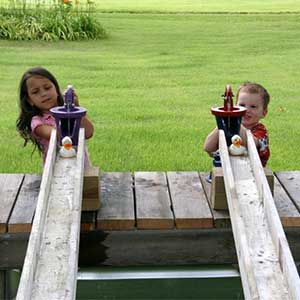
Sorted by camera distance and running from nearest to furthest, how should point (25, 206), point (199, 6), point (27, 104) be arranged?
point (25, 206) → point (27, 104) → point (199, 6)

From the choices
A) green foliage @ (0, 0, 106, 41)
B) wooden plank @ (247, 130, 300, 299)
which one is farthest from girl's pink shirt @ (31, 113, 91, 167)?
green foliage @ (0, 0, 106, 41)

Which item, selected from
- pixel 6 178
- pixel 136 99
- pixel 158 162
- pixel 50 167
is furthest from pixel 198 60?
pixel 50 167

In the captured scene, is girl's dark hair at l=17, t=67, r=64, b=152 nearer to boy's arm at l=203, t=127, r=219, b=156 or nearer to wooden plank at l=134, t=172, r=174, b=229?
wooden plank at l=134, t=172, r=174, b=229

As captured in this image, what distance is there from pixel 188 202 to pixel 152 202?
0.68 ft

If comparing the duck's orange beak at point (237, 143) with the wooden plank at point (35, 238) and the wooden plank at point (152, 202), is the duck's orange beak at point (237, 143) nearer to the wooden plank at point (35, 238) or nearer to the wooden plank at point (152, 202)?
the wooden plank at point (152, 202)

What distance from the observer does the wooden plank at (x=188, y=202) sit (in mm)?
4145

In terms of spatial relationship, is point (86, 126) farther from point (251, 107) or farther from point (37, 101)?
point (251, 107)

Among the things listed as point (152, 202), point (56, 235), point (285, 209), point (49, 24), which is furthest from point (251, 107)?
point (49, 24)

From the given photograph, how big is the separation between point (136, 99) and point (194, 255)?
4.97 m

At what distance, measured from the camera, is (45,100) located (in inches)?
189

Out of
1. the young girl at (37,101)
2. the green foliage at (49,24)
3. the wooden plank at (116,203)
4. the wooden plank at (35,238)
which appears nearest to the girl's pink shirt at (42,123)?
the young girl at (37,101)

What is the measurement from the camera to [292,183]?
15.9ft

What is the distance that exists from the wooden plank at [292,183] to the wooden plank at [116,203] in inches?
37.6

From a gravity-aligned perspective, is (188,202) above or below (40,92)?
below
